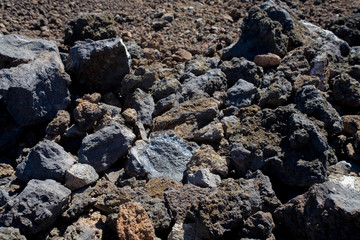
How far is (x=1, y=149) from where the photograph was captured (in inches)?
166

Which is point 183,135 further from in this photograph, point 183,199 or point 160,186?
point 183,199

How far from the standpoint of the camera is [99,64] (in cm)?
476

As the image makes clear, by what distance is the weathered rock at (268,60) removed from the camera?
4.96m

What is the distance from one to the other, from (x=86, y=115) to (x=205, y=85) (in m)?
1.54

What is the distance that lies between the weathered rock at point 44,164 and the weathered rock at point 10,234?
66cm

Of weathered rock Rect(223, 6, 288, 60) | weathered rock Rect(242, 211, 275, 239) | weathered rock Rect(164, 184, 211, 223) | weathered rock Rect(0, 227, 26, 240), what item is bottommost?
weathered rock Rect(0, 227, 26, 240)

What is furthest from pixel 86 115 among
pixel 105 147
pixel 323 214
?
pixel 323 214

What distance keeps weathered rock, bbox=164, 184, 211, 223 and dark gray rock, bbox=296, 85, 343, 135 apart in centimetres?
150

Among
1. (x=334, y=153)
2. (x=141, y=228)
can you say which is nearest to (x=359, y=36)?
(x=334, y=153)

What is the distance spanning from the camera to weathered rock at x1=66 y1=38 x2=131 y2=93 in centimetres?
465

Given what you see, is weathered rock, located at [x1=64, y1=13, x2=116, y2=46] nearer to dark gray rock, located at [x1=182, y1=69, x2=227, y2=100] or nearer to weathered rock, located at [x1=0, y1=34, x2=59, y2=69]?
weathered rock, located at [x1=0, y1=34, x2=59, y2=69]

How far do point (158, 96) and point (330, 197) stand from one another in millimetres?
2517

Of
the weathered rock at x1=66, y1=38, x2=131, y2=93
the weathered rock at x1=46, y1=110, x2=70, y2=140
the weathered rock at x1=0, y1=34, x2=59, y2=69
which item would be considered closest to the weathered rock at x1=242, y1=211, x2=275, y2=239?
the weathered rock at x1=46, y1=110, x2=70, y2=140

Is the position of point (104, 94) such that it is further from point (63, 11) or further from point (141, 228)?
point (63, 11)
